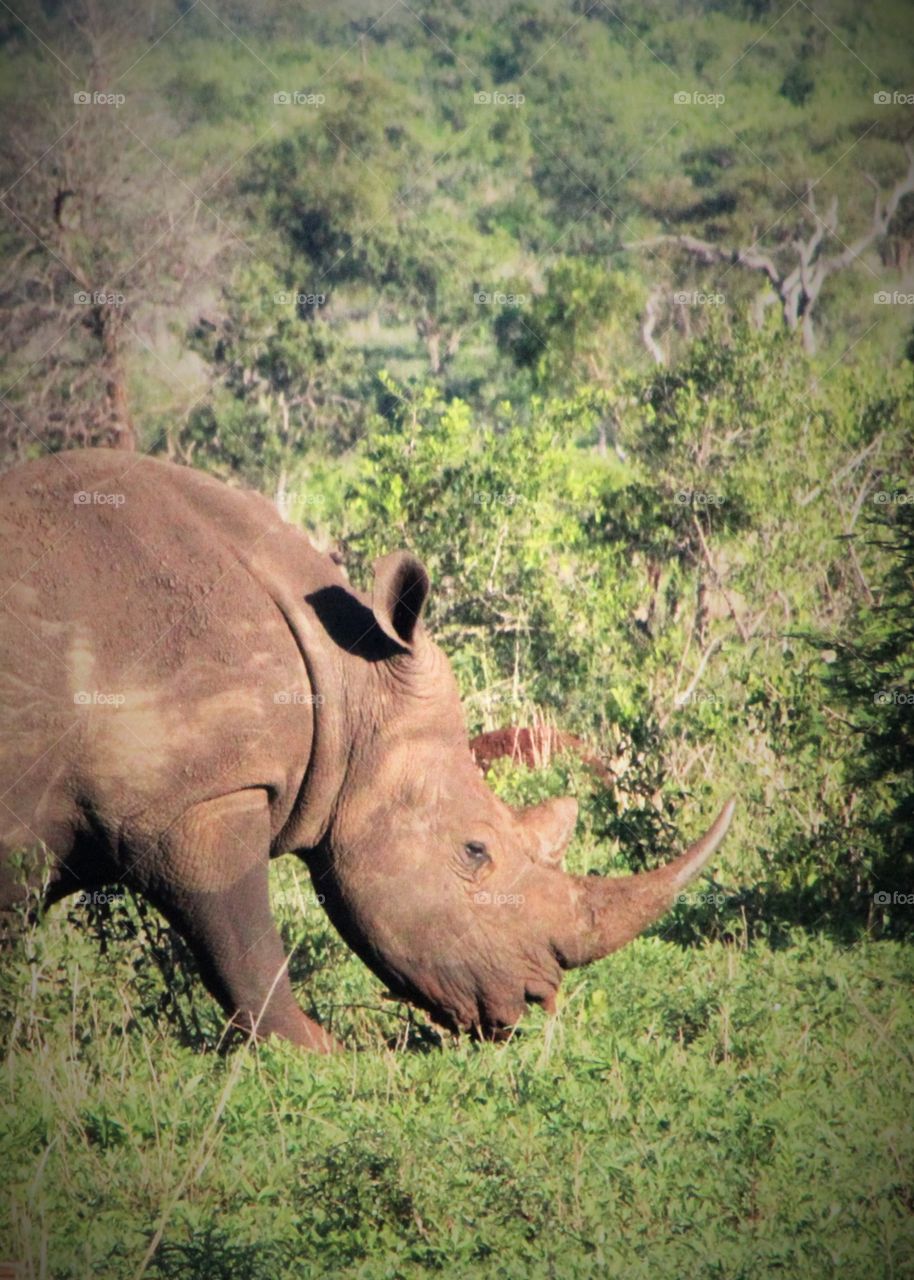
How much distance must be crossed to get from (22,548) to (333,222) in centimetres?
1536

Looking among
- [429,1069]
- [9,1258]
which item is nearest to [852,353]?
[429,1069]

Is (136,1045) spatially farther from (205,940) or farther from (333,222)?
(333,222)

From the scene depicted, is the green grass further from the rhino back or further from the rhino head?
the rhino back

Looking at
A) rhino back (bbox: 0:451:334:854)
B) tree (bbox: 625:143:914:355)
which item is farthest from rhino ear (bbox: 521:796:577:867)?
tree (bbox: 625:143:914:355)

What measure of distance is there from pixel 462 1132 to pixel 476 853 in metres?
1.21

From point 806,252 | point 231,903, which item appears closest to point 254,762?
point 231,903

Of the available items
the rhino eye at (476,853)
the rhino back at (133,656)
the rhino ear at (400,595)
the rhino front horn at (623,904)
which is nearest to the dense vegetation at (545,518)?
the rhino front horn at (623,904)

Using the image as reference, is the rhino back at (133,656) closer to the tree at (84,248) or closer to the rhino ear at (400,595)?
the rhino ear at (400,595)

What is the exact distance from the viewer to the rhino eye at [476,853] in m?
6.32

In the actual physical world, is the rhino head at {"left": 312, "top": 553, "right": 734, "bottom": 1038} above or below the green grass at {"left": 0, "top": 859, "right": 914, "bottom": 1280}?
above

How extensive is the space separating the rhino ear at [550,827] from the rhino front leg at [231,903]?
3.37 feet

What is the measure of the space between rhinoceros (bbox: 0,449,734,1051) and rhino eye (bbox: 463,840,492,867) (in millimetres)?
15

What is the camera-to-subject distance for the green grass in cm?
488

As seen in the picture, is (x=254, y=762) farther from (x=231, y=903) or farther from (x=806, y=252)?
(x=806, y=252)
